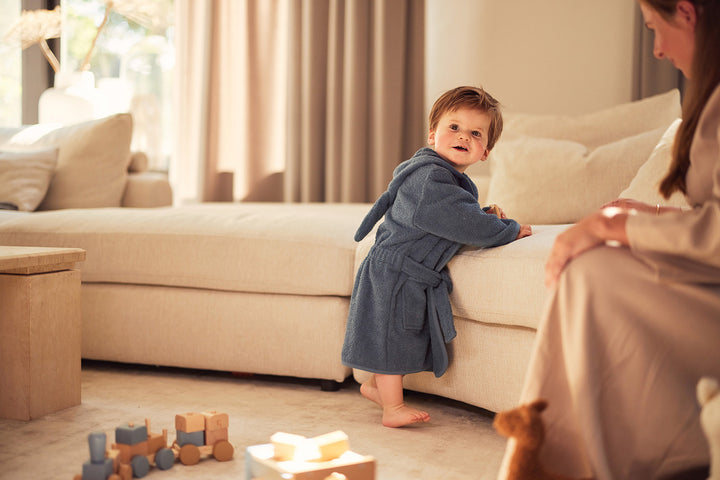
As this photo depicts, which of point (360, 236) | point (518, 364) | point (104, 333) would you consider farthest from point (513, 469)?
point (104, 333)

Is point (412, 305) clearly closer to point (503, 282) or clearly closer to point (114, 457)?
point (503, 282)

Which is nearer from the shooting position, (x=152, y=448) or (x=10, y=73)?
(x=152, y=448)

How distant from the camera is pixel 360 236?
1731 millimetres

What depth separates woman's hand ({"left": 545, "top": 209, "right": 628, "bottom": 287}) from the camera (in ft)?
3.12

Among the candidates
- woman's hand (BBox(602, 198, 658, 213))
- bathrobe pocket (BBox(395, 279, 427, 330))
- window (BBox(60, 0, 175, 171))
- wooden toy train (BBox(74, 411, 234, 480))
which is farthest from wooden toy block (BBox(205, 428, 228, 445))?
window (BBox(60, 0, 175, 171))

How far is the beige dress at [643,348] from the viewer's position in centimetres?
89

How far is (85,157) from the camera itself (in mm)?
2674

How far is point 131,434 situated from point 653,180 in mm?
1393

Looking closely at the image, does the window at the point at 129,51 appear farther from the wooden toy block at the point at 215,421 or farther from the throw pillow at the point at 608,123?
the wooden toy block at the point at 215,421

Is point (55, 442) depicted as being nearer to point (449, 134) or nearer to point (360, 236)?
point (360, 236)

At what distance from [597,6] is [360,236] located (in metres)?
1.86

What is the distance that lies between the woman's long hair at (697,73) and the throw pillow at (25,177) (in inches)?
85.3

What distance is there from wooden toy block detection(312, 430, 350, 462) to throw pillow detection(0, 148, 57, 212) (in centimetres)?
178

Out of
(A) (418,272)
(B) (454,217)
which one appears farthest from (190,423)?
(B) (454,217)
